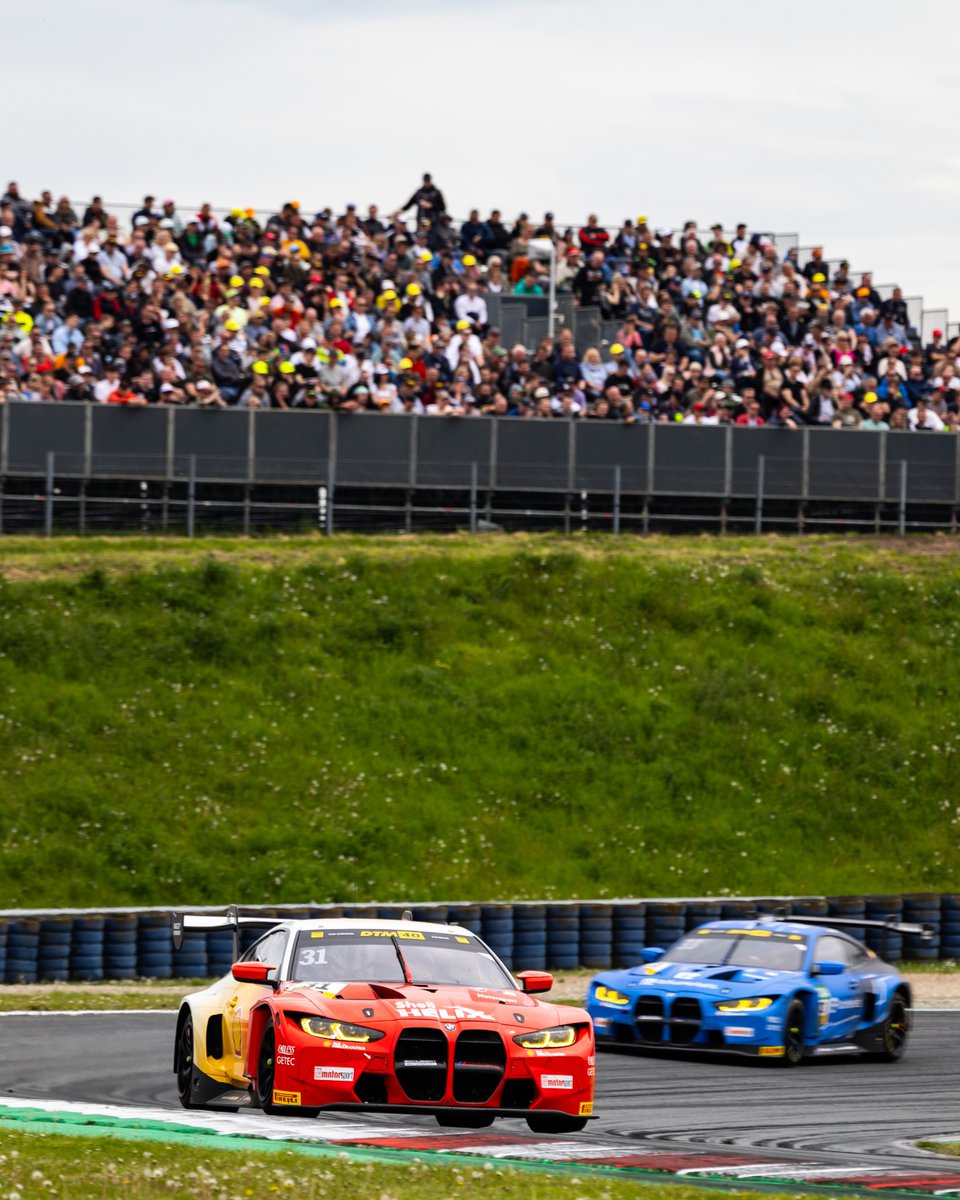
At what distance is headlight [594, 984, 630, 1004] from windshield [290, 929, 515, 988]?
4.51 meters

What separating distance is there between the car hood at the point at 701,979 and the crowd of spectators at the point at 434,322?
14.7 metres

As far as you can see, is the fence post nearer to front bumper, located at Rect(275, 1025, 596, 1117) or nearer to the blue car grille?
the blue car grille

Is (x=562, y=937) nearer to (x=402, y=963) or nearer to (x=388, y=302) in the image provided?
(x=402, y=963)

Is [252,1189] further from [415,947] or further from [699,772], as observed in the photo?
[699,772]

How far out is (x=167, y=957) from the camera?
19.9 metres

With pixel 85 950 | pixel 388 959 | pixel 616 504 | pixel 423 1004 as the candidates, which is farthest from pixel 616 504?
pixel 423 1004

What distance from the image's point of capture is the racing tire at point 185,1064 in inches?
444

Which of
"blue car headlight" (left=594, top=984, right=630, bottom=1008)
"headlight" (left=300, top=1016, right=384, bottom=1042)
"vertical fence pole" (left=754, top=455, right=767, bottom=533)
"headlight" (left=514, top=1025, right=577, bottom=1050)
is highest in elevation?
"vertical fence pole" (left=754, top=455, right=767, bottom=533)

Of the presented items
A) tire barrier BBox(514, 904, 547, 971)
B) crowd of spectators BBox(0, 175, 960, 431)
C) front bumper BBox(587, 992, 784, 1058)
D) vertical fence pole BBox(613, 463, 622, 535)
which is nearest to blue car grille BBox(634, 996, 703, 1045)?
front bumper BBox(587, 992, 784, 1058)

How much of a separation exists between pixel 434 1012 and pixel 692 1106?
3174mm

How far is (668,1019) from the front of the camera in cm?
1541

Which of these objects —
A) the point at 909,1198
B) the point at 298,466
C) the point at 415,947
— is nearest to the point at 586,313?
the point at 298,466

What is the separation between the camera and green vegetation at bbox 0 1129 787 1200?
789 centimetres

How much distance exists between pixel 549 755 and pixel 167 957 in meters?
8.20
